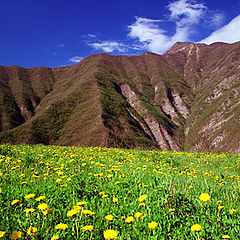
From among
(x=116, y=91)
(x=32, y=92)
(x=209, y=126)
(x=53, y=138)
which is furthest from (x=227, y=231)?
(x=32, y=92)

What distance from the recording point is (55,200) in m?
2.80

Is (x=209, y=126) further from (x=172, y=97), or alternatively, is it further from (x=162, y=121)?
(x=172, y=97)

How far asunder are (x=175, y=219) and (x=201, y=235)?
1.11 ft

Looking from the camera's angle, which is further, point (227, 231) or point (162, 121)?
point (162, 121)

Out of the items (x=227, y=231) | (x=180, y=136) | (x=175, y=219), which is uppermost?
(x=175, y=219)

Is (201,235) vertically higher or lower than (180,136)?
higher

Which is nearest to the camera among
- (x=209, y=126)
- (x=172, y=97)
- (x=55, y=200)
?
(x=55, y=200)

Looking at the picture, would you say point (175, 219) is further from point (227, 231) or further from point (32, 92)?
point (32, 92)

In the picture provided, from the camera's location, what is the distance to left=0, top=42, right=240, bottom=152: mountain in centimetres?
4584

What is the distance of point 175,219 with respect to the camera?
225 cm

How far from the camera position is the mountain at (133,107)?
45.8 meters

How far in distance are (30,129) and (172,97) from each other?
Answer: 54954 mm

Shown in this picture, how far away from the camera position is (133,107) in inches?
2516

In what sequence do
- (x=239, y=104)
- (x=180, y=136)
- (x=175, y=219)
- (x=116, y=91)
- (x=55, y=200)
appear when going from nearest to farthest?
(x=175, y=219)
(x=55, y=200)
(x=239, y=104)
(x=180, y=136)
(x=116, y=91)
